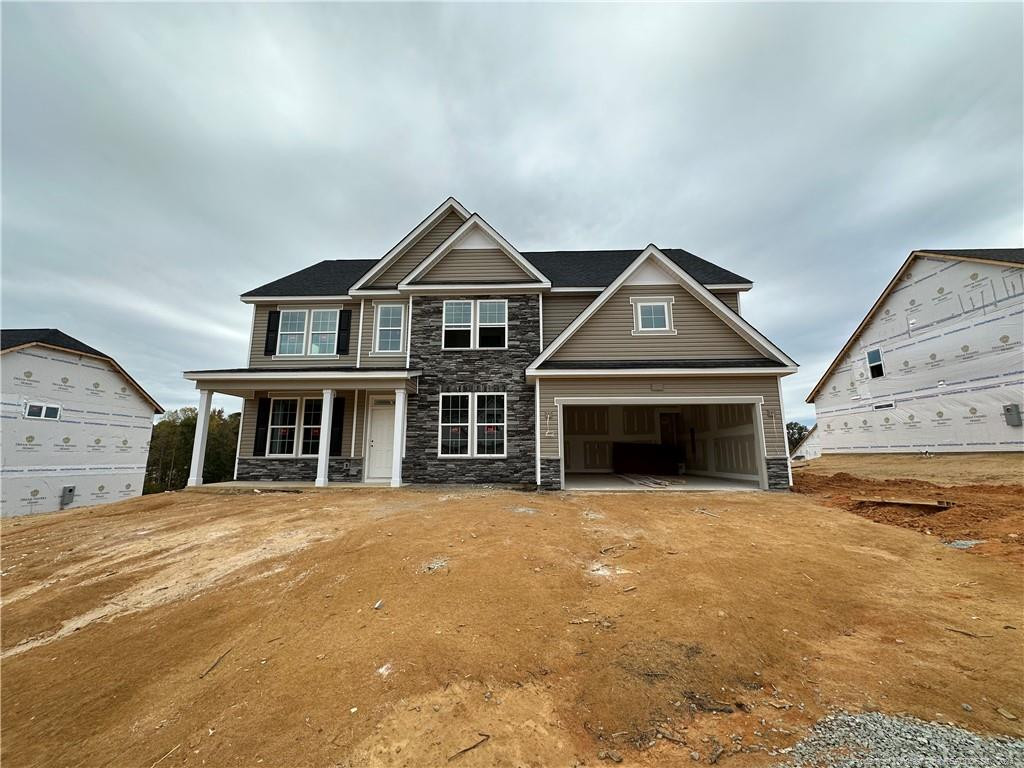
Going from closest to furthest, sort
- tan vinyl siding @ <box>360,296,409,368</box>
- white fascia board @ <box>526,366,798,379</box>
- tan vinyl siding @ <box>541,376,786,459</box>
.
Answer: white fascia board @ <box>526,366,798,379</box> < tan vinyl siding @ <box>541,376,786,459</box> < tan vinyl siding @ <box>360,296,409,368</box>

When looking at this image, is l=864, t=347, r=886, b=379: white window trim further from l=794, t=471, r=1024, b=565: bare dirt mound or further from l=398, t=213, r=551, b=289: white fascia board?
l=398, t=213, r=551, b=289: white fascia board

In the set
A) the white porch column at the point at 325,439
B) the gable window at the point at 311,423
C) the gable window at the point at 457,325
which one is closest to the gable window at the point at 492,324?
the gable window at the point at 457,325

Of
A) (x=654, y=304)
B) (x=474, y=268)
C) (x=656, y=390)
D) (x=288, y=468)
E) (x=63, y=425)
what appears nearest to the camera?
(x=656, y=390)

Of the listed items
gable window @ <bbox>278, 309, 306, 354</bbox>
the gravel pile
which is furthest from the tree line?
the gravel pile

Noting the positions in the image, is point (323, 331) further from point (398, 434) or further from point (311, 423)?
point (398, 434)

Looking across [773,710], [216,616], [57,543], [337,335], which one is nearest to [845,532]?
[773,710]

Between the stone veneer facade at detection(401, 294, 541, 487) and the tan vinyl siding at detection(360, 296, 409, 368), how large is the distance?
2.13ft

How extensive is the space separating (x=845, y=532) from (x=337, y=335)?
14.7m

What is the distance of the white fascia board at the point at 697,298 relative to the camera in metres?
11.4

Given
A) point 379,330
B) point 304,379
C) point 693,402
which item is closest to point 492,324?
point 379,330

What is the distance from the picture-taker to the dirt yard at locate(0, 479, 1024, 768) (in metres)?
2.59

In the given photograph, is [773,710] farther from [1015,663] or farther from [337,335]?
[337,335]

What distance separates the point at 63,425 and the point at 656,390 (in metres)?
28.1

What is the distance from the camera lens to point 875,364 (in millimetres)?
20406
